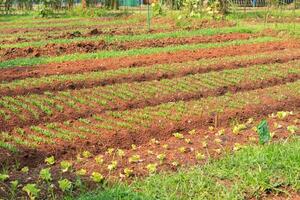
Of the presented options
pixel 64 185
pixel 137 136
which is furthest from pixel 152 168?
pixel 137 136

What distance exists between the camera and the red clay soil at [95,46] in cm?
1433

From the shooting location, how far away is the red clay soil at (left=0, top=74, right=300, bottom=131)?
26.3 feet

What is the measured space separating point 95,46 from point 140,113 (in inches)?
288

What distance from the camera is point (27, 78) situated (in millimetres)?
10914

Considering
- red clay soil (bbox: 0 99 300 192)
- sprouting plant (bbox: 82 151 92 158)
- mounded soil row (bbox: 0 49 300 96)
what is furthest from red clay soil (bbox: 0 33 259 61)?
sprouting plant (bbox: 82 151 92 158)

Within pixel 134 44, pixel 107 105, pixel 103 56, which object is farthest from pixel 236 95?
pixel 134 44

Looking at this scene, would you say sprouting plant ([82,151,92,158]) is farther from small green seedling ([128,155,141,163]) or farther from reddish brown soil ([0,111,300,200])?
small green seedling ([128,155,141,163])

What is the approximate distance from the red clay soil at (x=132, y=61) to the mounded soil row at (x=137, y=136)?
176 inches

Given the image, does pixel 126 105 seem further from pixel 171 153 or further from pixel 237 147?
pixel 237 147

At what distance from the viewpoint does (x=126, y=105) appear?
8852 millimetres

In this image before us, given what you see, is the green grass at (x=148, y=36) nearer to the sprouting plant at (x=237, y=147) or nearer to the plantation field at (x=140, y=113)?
the plantation field at (x=140, y=113)

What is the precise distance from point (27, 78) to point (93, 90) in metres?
1.94

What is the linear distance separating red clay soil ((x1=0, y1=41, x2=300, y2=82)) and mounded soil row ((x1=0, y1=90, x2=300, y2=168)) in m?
4.46

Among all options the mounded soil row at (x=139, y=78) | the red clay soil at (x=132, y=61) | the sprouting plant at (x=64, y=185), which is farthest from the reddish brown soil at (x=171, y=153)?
the red clay soil at (x=132, y=61)
